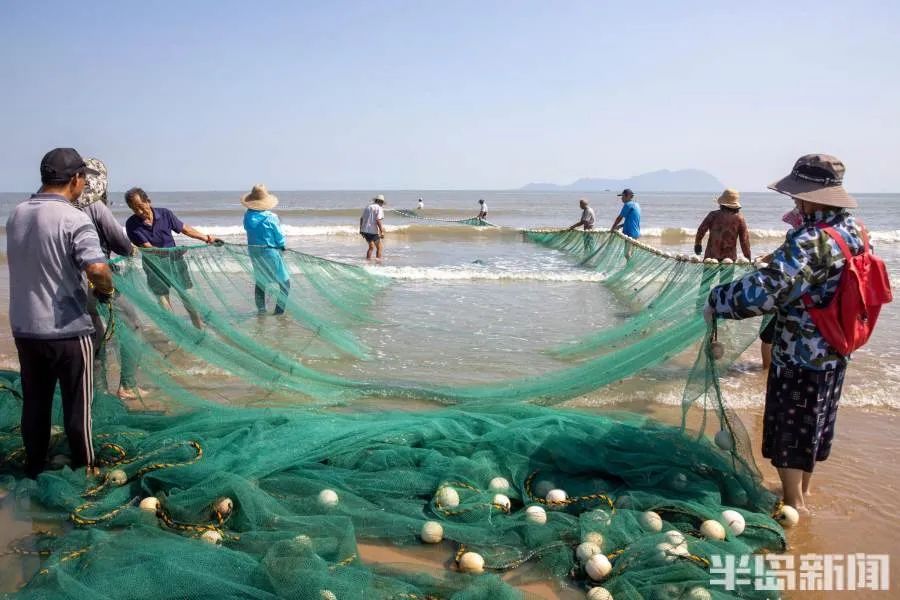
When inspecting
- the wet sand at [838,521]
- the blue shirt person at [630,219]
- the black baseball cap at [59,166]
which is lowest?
the wet sand at [838,521]

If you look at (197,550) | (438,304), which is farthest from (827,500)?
(438,304)

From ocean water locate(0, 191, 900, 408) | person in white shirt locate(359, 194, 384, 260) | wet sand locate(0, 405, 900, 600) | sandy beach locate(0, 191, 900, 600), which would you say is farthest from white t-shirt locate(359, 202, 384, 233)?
wet sand locate(0, 405, 900, 600)

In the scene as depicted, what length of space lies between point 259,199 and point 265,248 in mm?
1062

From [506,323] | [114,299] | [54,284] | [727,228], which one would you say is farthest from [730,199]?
[54,284]

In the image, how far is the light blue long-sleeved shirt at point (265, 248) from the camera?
5.28 metres

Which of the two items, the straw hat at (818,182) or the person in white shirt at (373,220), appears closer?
the straw hat at (818,182)

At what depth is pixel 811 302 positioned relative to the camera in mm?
2617

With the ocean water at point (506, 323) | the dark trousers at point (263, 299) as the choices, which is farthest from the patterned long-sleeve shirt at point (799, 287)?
the dark trousers at point (263, 299)

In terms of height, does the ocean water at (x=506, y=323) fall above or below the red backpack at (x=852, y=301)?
below

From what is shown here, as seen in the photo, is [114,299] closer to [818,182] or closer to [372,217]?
[818,182]

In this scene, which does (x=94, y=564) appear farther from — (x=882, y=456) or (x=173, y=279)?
(x=882, y=456)

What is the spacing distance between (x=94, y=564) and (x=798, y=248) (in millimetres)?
2794

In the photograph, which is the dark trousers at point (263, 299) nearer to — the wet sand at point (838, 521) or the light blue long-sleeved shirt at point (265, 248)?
the light blue long-sleeved shirt at point (265, 248)

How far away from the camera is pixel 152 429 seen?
3.52 metres
